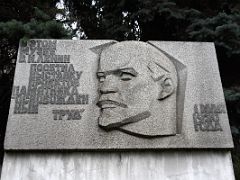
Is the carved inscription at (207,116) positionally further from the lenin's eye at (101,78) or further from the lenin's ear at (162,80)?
the lenin's eye at (101,78)

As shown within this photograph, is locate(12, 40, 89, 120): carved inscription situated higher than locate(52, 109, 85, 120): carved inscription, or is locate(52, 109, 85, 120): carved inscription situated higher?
locate(12, 40, 89, 120): carved inscription

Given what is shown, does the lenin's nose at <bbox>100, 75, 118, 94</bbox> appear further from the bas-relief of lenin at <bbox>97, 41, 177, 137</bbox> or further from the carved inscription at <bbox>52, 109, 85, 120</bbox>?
the carved inscription at <bbox>52, 109, 85, 120</bbox>

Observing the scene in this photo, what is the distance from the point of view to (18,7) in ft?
22.7

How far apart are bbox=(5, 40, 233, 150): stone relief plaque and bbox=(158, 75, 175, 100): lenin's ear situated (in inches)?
0.6

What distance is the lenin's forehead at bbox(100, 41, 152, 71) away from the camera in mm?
4934

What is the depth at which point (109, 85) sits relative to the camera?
476 centimetres

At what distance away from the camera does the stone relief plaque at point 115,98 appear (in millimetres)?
4508

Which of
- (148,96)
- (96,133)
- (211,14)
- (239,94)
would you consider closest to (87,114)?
(96,133)

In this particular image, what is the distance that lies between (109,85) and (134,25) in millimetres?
3069

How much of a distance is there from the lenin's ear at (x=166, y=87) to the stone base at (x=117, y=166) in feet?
2.74

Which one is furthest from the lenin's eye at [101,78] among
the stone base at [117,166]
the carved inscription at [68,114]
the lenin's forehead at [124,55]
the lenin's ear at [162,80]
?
the stone base at [117,166]

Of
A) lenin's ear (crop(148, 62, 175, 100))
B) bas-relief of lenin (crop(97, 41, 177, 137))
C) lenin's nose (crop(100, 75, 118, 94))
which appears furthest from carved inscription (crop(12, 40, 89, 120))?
lenin's ear (crop(148, 62, 175, 100))

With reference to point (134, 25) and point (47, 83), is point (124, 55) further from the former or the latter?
point (134, 25)

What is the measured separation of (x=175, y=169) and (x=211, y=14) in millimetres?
3592
